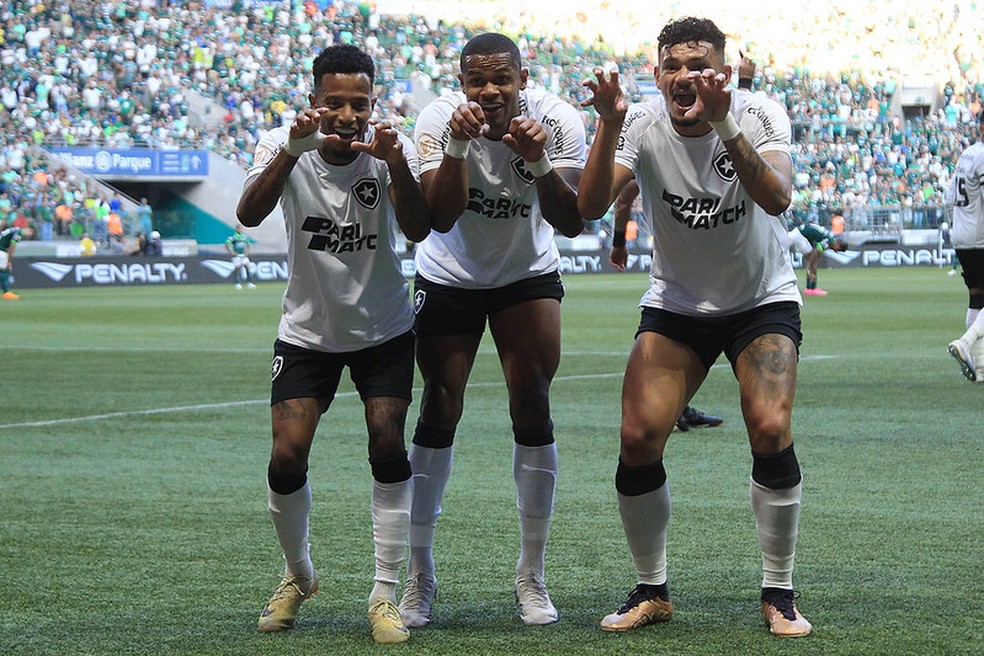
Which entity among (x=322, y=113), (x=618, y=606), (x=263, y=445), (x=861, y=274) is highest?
(x=322, y=113)

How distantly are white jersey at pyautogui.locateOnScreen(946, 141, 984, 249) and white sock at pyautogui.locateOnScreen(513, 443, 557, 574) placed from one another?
8.78 metres

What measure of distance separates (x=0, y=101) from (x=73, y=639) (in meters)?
40.0

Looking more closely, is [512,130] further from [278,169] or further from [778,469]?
[778,469]

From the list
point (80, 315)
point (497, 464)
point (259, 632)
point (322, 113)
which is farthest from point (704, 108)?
point (80, 315)

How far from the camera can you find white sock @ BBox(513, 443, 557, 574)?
5812 mm

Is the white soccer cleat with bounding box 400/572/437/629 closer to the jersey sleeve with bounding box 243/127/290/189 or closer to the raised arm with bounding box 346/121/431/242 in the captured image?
the raised arm with bounding box 346/121/431/242

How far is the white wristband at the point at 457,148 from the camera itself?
5.24 metres

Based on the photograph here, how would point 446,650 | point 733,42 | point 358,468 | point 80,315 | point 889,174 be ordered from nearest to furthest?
1. point 446,650
2. point 358,468
3. point 80,315
4. point 889,174
5. point 733,42

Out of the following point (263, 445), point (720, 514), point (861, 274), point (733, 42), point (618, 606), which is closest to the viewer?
point (618, 606)

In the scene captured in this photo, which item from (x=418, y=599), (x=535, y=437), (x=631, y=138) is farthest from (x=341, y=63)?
(x=418, y=599)

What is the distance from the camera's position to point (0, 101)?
4247cm

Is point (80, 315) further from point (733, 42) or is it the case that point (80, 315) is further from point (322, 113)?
point (733, 42)

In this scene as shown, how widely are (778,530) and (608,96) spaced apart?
5.19ft

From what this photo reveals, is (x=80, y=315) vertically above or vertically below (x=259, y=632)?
below
